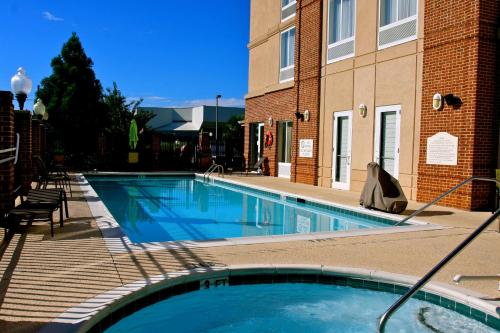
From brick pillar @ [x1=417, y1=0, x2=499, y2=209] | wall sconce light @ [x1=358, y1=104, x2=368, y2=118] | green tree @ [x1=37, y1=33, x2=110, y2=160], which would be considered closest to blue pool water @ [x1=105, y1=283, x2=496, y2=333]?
brick pillar @ [x1=417, y1=0, x2=499, y2=209]

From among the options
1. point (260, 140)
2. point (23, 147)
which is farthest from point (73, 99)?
point (23, 147)

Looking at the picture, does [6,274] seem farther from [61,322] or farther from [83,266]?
[61,322]

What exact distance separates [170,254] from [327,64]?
34.5 feet

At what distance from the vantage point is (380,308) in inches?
183

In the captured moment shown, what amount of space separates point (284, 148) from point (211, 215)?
842 centimetres

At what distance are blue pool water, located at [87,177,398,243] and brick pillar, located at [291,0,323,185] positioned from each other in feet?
7.12

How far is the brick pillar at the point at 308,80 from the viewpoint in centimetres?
1504

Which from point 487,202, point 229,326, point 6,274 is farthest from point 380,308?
point 487,202

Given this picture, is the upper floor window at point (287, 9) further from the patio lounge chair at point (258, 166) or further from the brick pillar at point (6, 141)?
the brick pillar at point (6, 141)

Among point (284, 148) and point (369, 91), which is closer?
point (369, 91)

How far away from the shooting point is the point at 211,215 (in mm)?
10531

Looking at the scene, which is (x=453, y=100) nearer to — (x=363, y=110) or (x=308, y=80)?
(x=363, y=110)

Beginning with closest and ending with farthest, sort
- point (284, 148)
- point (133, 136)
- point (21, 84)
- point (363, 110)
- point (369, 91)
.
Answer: point (21, 84) < point (369, 91) < point (363, 110) < point (284, 148) < point (133, 136)

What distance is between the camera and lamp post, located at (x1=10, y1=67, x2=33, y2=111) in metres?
9.23
